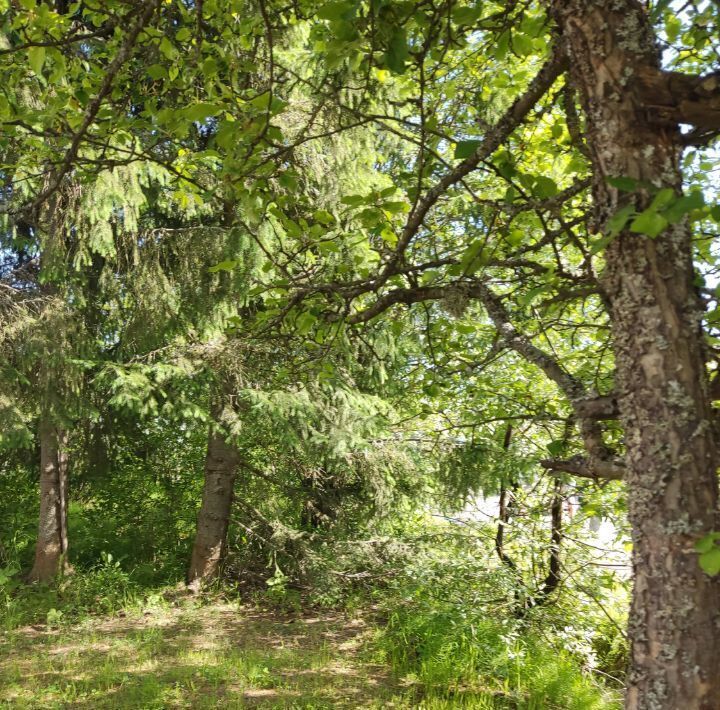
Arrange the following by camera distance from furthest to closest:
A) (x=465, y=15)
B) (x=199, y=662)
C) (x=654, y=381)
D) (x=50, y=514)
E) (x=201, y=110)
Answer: (x=50, y=514)
(x=199, y=662)
(x=201, y=110)
(x=465, y=15)
(x=654, y=381)

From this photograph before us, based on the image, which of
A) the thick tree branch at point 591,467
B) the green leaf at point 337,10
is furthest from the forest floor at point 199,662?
the green leaf at point 337,10

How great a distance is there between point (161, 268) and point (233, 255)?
0.87m

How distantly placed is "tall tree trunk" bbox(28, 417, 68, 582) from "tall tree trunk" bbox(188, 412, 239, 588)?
1.57 metres

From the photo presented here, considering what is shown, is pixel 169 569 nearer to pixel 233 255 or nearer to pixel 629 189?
pixel 233 255

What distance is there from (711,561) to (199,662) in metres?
5.48

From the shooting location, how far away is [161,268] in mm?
6914

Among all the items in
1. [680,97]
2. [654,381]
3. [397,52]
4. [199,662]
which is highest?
[397,52]

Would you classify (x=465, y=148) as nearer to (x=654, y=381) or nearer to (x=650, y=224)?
(x=650, y=224)

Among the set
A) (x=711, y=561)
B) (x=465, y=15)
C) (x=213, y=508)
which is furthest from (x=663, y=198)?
(x=213, y=508)

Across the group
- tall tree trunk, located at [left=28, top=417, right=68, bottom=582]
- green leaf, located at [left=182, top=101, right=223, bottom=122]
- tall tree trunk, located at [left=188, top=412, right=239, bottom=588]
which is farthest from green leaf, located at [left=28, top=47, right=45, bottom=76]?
tall tree trunk, located at [left=28, top=417, right=68, bottom=582]

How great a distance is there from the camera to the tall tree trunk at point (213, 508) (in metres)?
7.79

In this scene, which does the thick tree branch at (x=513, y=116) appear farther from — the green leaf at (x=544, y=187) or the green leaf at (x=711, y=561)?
the green leaf at (x=711, y=561)

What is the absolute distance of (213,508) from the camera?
780 cm

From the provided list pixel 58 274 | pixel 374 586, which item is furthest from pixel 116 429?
pixel 374 586
